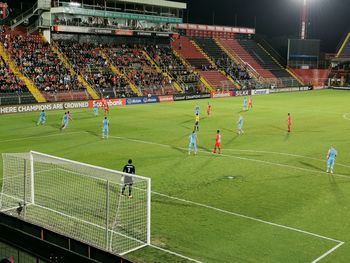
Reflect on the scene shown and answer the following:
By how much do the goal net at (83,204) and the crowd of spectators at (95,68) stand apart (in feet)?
114

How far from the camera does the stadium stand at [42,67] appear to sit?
160 feet

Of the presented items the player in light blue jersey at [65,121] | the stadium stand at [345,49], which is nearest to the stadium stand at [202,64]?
the stadium stand at [345,49]

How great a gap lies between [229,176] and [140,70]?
141 feet

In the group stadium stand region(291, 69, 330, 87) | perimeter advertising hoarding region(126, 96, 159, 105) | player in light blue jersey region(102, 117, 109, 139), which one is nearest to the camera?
player in light blue jersey region(102, 117, 109, 139)

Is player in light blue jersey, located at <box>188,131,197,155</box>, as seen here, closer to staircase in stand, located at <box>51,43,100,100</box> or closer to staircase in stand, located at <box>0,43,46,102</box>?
staircase in stand, located at <box>0,43,46,102</box>

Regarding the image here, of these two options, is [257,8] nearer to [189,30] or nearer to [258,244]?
[189,30]

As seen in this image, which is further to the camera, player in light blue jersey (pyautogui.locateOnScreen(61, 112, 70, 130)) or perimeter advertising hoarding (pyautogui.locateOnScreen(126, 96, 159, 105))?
perimeter advertising hoarding (pyautogui.locateOnScreen(126, 96, 159, 105))

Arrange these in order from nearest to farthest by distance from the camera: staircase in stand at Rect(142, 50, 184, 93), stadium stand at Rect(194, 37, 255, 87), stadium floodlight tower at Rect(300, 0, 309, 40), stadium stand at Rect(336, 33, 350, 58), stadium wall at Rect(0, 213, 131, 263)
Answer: stadium wall at Rect(0, 213, 131, 263) < staircase in stand at Rect(142, 50, 184, 93) < stadium stand at Rect(194, 37, 255, 87) < stadium stand at Rect(336, 33, 350, 58) < stadium floodlight tower at Rect(300, 0, 309, 40)

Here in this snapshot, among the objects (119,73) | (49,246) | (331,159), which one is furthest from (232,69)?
(49,246)

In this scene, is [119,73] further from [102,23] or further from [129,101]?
[102,23]

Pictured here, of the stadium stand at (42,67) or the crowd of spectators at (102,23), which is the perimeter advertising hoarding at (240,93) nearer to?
the crowd of spectators at (102,23)

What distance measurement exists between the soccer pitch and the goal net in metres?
0.72

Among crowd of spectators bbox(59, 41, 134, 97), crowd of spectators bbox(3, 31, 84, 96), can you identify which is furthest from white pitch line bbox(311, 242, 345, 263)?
crowd of spectators bbox(59, 41, 134, 97)

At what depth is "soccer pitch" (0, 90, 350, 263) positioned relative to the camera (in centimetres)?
1302
